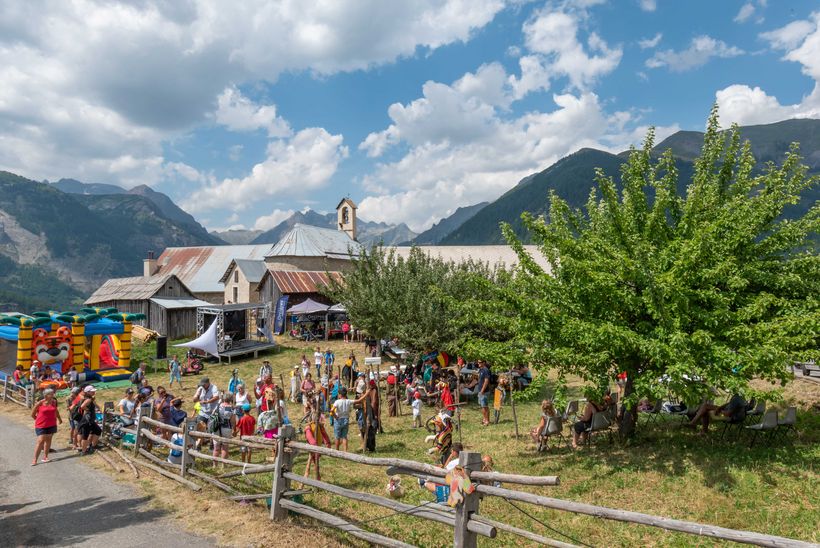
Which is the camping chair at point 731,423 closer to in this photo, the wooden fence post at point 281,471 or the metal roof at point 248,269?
the wooden fence post at point 281,471

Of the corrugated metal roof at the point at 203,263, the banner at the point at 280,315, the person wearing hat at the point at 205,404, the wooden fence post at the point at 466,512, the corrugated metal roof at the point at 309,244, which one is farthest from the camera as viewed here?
the corrugated metal roof at the point at 203,263

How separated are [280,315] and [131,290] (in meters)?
13.6

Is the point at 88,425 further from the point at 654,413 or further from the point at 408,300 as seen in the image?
the point at 654,413

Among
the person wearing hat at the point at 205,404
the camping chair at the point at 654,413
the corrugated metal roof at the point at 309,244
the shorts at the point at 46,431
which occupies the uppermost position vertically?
the corrugated metal roof at the point at 309,244

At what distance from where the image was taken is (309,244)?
52750 mm

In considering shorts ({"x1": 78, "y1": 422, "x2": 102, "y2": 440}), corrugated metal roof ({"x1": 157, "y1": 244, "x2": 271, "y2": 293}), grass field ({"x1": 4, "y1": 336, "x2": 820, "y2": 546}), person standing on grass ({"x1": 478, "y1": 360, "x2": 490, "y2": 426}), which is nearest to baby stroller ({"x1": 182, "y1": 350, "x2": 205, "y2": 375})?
shorts ({"x1": 78, "y1": 422, "x2": 102, "y2": 440})

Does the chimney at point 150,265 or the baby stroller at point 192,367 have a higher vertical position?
the chimney at point 150,265

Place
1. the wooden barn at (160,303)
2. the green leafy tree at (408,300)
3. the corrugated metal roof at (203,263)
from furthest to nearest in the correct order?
1. the corrugated metal roof at (203,263)
2. the wooden barn at (160,303)
3. the green leafy tree at (408,300)

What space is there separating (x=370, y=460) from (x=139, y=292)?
3918cm

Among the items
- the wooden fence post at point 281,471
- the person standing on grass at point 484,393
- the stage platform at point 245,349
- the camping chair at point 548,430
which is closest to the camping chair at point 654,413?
the camping chair at point 548,430

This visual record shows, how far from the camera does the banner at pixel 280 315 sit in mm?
37622

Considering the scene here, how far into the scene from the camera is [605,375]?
32.2 feet

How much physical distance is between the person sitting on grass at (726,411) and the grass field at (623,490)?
17.9 inches

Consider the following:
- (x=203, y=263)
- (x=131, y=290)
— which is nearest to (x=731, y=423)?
(x=131, y=290)
